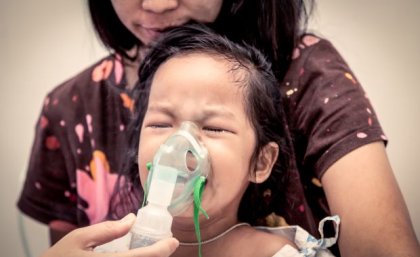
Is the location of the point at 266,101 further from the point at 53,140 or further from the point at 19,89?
the point at 19,89

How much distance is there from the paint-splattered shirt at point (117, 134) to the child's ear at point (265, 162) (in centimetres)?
5

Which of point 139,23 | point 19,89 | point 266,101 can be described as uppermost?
point 139,23

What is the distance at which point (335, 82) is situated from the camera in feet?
3.42

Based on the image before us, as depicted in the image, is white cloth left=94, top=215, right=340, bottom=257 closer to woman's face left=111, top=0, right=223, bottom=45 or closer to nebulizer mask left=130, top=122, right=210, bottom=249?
nebulizer mask left=130, top=122, right=210, bottom=249

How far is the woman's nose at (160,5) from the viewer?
39.5 inches

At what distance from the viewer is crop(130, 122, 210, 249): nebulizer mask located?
2.49 ft

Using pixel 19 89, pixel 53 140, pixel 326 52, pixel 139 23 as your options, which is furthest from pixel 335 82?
pixel 19 89

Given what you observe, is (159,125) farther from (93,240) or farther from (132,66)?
(132,66)

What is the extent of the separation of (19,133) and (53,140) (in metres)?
0.32

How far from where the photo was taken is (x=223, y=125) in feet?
3.04

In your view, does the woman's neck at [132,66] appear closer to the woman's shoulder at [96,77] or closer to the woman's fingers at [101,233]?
the woman's shoulder at [96,77]

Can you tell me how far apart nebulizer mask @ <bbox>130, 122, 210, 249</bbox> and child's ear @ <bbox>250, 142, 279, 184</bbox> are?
0.19 meters

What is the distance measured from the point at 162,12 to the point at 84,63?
2.40 feet

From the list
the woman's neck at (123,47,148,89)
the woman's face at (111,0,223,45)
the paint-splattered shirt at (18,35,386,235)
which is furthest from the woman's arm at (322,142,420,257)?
the woman's neck at (123,47,148,89)
